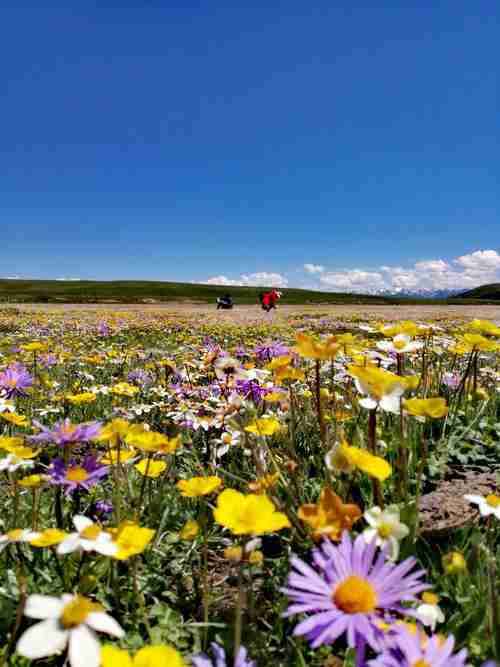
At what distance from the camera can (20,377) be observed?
281 centimetres

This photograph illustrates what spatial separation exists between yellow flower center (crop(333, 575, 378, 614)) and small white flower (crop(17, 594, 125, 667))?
0.46 m

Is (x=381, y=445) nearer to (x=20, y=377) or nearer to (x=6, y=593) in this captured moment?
(x=6, y=593)

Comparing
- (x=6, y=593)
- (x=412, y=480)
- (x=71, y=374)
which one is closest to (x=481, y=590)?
(x=412, y=480)

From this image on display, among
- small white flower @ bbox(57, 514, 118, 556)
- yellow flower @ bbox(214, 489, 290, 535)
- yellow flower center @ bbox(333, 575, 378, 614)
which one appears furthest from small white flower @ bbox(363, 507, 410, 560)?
small white flower @ bbox(57, 514, 118, 556)

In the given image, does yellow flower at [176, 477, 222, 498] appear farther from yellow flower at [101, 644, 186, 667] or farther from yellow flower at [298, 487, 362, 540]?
yellow flower at [101, 644, 186, 667]

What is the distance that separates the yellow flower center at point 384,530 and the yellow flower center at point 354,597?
0.51 ft

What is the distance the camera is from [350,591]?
948mm

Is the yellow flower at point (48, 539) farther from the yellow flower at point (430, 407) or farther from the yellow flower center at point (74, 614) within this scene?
the yellow flower at point (430, 407)

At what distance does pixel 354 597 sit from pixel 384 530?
0.71 feet

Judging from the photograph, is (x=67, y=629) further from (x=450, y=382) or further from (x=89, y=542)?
(x=450, y=382)

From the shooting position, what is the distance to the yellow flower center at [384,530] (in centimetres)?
111

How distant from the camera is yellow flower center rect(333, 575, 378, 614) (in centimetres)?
94

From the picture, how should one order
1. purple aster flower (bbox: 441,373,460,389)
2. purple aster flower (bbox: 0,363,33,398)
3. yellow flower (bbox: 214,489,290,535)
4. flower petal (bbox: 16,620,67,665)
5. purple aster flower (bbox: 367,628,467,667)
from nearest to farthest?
flower petal (bbox: 16,620,67,665) → purple aster flower (bbox: 367,628,467,667) → yellow flower (bbox: 214,489,290,535) → purple aster flower (bbox: 0,363,33,398) → purple aster flower (bbox: 441,373,460,389)

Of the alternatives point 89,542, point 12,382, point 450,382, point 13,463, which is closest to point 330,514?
point 89,542
